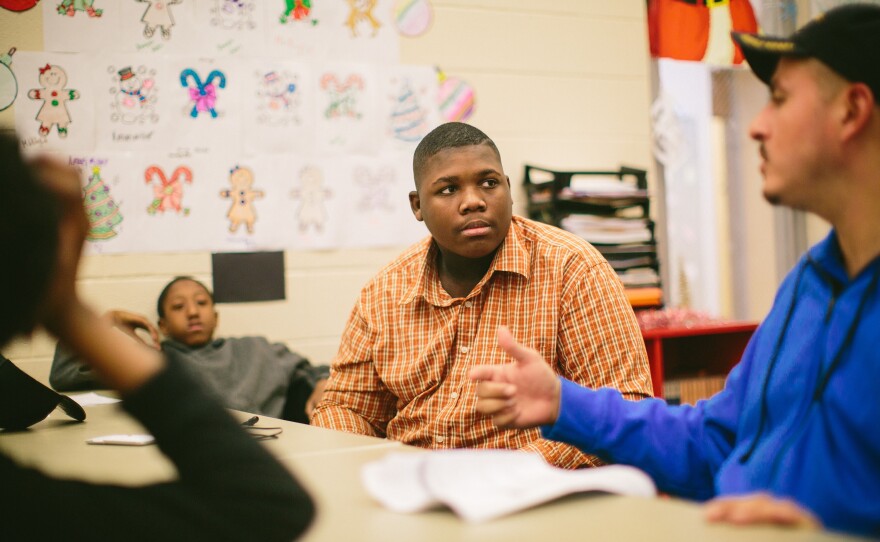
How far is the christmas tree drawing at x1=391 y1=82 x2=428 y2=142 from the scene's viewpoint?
10.5ft

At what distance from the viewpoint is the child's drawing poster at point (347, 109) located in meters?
3.09

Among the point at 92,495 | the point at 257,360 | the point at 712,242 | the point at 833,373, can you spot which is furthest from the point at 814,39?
the point at 712,242

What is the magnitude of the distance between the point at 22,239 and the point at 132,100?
2348mm

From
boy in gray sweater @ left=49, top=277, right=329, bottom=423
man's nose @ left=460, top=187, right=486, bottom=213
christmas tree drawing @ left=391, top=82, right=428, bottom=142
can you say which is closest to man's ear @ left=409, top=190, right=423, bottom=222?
man's nose @ left=460, top=187, right=486, bottom=213

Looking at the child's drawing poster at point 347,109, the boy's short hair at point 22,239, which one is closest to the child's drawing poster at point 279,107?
the child's drawing poster at point 347,109

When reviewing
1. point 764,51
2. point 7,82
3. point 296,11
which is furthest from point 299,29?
point 764,51

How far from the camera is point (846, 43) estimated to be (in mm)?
1025

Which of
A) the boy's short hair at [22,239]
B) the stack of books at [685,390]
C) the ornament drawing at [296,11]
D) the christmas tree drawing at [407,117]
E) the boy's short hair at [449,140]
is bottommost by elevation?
the stack of books at [685,390]

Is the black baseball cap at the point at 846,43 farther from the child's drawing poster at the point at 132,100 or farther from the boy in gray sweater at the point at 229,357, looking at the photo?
the child's drawing poster at the point at 132,100

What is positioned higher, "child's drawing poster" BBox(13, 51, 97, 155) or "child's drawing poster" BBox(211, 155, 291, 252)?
"child's drawing poster" BBox(13, 51, 97, 155)

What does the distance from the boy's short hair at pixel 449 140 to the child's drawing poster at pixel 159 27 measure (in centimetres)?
126

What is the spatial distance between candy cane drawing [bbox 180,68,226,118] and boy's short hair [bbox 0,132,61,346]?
2322mm

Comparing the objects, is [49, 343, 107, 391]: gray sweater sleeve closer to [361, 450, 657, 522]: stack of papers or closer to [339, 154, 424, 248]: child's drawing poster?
[339, 154, 424, 248]: child's drawing poster

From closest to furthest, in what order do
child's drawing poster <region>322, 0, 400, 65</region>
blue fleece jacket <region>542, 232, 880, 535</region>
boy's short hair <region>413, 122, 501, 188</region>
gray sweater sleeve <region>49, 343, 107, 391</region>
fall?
blue fleece jacket <region>542, 232, 880, 535</region>
boy's short hair <region>413, 122, 501, 188</region>
gray sweater sleeve <region>49, 343, 107, 391</region>
child's drawing poster <region>322, 0, 400, 65</region>
